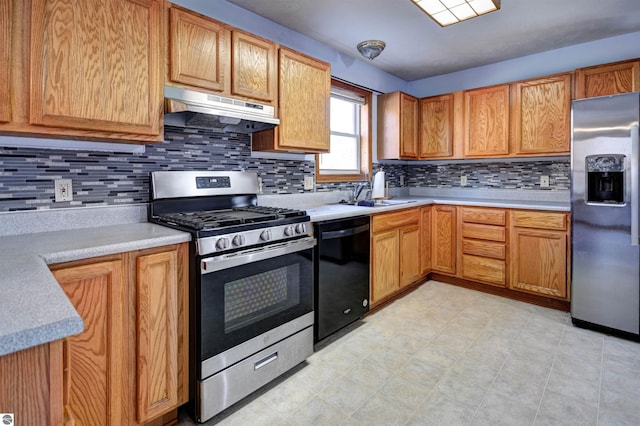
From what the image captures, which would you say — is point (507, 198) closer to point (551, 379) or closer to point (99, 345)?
point (551, 379)

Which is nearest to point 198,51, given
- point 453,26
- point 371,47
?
point 371,47

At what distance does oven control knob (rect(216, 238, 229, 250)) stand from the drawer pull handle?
0.67 m

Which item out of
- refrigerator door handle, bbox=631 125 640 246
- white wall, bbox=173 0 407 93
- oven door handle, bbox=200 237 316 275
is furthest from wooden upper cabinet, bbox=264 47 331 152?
refrigerator door handle, bbox=631 125 640 246

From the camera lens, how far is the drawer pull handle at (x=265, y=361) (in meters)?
1.90

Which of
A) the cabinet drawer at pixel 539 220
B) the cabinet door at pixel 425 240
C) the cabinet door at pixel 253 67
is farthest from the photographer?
the cabinet door at pixel 425 240

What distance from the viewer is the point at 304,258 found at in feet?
7.12

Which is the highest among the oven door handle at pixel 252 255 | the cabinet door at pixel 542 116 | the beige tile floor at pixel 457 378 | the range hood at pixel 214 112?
the cabinet door at pixel 542 116

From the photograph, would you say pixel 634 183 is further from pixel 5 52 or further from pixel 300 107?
pixel 5 52

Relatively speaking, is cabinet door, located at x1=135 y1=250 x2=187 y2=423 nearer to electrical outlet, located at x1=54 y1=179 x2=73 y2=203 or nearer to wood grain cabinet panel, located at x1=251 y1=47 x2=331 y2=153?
electrical outlet, located at x1=54 y1=179 x2=73 y2=203

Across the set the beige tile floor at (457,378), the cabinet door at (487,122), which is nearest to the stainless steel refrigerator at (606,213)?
the beige tile floor at (457,378)

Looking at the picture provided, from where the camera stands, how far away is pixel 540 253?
10.3 ft

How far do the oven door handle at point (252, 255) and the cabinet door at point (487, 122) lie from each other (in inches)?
96.5

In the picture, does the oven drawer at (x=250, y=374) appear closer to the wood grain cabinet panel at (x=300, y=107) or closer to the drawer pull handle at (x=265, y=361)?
the drawer pull handle at (x=265, y=361)

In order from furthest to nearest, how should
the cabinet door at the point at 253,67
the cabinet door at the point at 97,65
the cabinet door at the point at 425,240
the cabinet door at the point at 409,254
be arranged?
the cabinet door at the point at 425,240
the cabinet door at the point at 409,254
the cabinet door at the point at 253,67
the cabinet door at the point at 97,65
